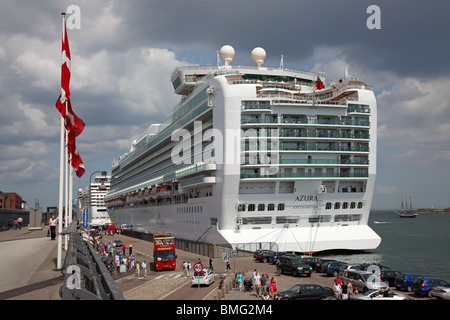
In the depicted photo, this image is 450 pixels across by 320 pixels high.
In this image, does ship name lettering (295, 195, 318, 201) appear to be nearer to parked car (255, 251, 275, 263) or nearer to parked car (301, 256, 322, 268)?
parked car (255, 251, 275, 263)

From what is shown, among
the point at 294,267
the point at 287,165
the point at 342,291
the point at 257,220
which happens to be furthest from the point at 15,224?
the point at 342,291

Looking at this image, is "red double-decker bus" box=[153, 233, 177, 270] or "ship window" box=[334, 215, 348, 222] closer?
"red double-decker bus" box=[153, 233, 177, 270]

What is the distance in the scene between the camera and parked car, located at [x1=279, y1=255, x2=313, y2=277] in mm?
34938

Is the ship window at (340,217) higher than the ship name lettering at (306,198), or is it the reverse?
the ship name lettering at (306,198)

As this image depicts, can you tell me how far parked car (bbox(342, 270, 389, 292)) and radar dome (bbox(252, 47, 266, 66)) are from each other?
131ft

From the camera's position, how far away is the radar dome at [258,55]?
62938 millimetres

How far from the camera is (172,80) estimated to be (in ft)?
242

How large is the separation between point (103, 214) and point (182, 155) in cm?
10704

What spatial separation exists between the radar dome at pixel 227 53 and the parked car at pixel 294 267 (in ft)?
120

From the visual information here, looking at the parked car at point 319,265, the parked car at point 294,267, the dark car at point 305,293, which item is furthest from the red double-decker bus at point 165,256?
the dark car at point 305,293

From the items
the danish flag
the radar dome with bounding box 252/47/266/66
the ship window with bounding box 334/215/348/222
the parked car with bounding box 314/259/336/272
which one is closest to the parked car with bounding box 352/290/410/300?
the parked car with bounding box 314/259/336/272

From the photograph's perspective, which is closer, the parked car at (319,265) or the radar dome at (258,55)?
the parked car at (319,265)

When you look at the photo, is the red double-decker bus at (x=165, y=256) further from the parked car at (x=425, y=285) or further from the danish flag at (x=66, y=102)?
the parked car at (x=425, y=285)
